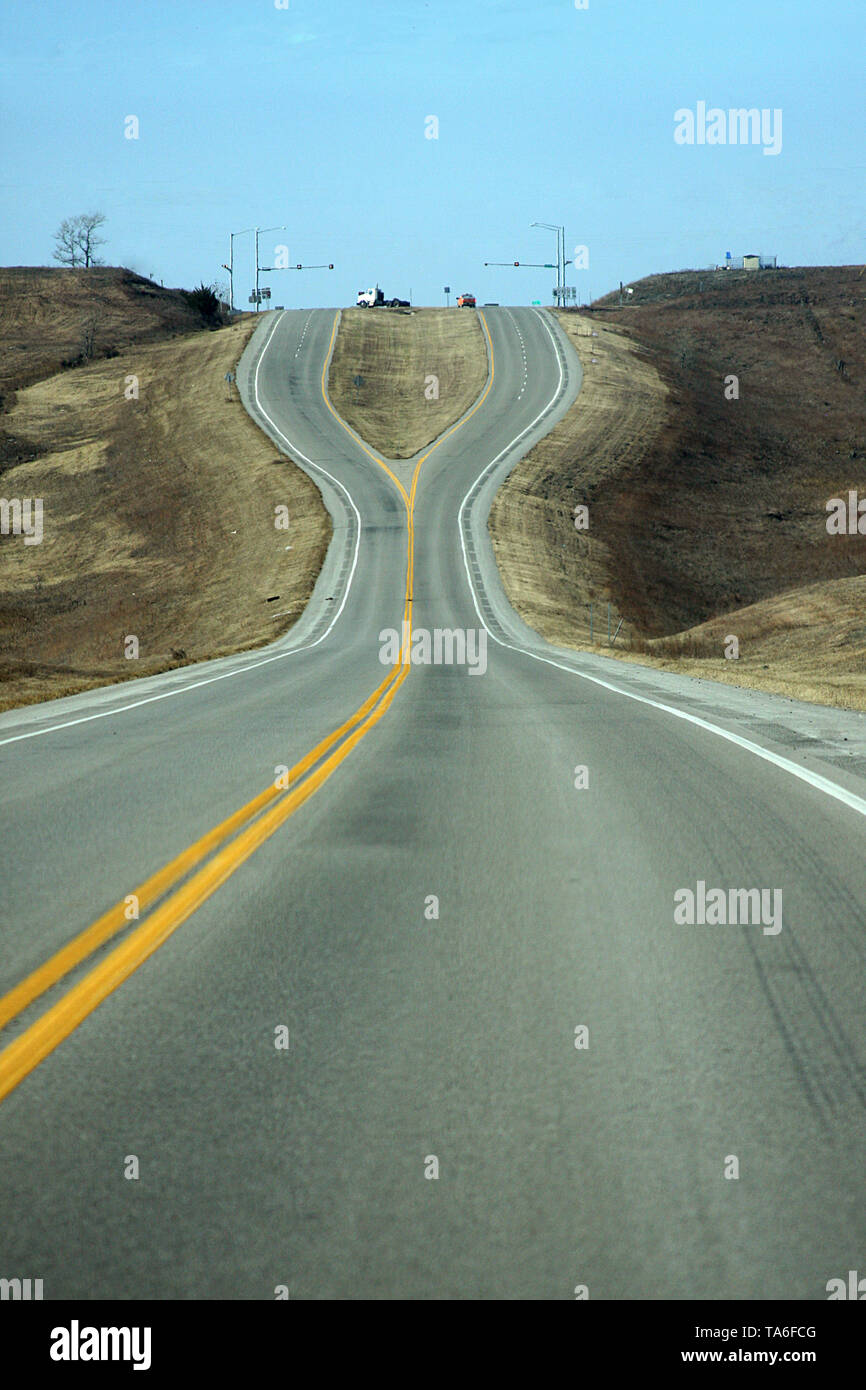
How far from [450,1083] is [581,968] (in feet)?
4.66

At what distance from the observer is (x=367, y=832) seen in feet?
27.8

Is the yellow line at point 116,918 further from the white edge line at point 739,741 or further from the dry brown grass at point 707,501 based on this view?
the dry brown grass at point 707,501

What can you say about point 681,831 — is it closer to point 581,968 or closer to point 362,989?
point 581,968

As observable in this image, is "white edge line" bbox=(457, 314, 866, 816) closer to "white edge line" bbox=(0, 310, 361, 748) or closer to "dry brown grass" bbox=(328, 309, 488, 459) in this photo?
"white edge line" bbox=(0, 310, 361, 748)

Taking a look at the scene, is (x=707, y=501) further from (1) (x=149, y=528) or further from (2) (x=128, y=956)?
(2) (x=128, y=956)

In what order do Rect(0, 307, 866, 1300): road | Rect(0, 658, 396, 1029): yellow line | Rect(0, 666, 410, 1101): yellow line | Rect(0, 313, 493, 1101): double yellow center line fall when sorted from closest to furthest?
Rect(0, 307, 866, 1300): road → Rect(0, 666, 410, 1101): yellow line → Rect(0, 313, 493, 1101): double yellow center line → Rect(0, 658, 396, 1029): yellow line

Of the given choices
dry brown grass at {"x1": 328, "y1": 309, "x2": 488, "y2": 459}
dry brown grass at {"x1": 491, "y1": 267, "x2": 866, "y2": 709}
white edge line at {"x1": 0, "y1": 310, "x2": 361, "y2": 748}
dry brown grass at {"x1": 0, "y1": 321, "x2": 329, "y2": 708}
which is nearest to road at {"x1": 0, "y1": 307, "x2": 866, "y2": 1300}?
white edge line at {"x1": 0, "y1": 310, "x2": 361, "y2": 748}

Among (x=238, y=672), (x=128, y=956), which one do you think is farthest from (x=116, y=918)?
(x=238, y=672)

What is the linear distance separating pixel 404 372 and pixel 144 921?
3421 inches

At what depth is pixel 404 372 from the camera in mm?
89438

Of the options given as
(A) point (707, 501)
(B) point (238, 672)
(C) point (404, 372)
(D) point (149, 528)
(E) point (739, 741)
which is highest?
(C) point (404, 372)

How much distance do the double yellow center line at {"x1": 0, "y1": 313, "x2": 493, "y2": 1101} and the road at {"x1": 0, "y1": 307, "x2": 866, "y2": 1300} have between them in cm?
5

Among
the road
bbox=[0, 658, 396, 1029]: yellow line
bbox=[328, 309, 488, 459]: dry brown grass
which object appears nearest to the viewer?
the road

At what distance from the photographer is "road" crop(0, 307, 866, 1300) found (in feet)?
10.5
